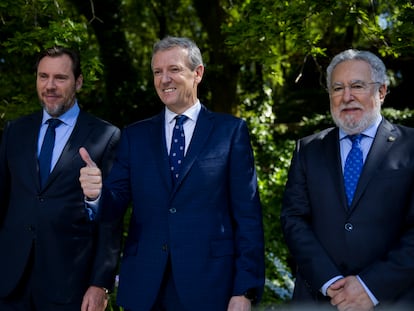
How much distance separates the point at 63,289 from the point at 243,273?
1.03 metres

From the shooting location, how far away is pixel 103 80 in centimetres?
865

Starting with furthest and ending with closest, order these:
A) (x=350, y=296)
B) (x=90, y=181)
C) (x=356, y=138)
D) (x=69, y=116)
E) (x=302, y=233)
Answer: (x=69, y=116), (x=356, y=138), (x=302, y=233), (x=90, y=181), (x=350, y=296)

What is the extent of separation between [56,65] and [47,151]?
1.67 ft

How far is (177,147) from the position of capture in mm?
3254

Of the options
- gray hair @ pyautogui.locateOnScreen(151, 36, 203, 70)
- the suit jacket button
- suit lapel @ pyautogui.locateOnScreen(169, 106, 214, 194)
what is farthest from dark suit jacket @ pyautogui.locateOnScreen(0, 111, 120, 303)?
the suit jacket button

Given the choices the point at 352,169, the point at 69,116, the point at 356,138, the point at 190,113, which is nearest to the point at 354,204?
the point at 352,169

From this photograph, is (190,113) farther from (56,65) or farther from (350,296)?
(350,296)

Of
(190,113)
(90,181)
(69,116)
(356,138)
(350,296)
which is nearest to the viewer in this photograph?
(350,296)

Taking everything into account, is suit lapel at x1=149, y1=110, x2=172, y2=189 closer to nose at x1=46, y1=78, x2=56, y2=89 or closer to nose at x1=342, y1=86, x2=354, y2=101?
nose at x1=46, y1=78, x2=56, y2=89

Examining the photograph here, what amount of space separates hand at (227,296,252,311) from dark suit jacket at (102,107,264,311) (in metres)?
0.03

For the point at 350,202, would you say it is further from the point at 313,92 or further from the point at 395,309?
the point at 313,92

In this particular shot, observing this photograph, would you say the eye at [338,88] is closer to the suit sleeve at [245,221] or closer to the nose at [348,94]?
the nose at [348,94]

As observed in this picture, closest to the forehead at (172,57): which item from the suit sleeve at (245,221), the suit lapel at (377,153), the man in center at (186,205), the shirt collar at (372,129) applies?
the man in center at (186,205)

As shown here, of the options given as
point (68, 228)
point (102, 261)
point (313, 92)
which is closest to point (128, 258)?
point (102, 261)
